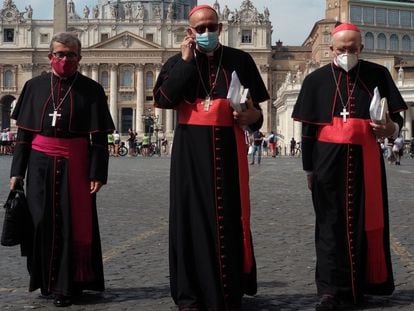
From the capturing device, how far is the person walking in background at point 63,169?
5133 mm

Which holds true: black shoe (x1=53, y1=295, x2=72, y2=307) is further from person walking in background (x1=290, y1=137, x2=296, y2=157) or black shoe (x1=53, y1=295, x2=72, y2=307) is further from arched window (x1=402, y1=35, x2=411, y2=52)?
arched window (x1=402, y1=35, x2=411, y2=52)

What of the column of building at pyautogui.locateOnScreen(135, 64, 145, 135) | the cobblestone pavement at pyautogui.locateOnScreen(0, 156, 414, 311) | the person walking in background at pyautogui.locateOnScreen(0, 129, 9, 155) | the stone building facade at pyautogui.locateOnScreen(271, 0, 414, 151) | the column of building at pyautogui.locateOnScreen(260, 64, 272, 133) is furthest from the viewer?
the column of building at pyautogui.locateOnScreen(135, 64, 145, 135)

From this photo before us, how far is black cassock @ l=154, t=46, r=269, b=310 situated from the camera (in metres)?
4.71

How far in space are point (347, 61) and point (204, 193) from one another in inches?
48.7

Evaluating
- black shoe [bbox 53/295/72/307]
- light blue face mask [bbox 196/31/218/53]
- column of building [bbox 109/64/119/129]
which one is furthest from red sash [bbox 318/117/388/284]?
column of building [bbox 109/64/119/129]

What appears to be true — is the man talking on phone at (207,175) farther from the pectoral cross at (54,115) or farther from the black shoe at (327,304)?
the pectoral cross at (54,115)

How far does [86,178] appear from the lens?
5281mm

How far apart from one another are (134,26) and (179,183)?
284ft

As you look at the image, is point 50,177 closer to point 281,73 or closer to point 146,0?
point 281,73

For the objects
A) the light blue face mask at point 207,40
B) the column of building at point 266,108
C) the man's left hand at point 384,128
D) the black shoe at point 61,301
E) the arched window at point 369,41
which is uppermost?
the arched window at point 369,41

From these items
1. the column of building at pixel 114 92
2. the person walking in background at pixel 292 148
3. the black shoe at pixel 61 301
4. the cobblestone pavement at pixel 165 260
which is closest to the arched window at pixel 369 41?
the column of building at pixel 114 92

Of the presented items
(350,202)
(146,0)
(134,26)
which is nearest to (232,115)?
(350,202)

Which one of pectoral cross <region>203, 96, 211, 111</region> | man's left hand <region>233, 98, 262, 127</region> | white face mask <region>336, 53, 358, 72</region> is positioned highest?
white face mask <region>336, 53, 358, 72</region>

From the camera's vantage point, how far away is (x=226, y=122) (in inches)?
190
